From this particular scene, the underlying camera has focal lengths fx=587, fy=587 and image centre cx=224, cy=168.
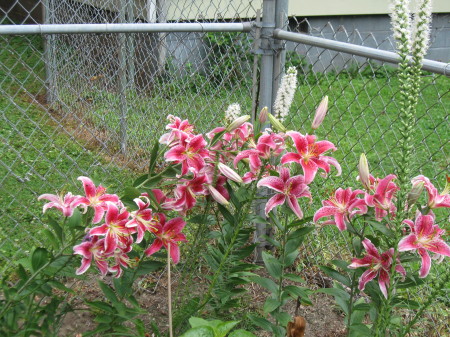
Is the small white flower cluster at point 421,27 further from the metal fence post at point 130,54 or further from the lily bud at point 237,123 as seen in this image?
the metal fence post at point 130,54

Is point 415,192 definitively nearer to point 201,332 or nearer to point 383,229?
point 383,229

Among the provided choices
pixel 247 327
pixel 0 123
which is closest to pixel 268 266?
pixel 247 327

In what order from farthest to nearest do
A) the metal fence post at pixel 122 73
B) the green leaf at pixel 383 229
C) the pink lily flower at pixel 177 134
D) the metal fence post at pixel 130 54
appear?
1. the metal fence post at pixel 130 54
2. the metal fence post at pixel 122 73
3. the pink lily flower at pixel 177 134
4. the green leaf at pixel 383 229

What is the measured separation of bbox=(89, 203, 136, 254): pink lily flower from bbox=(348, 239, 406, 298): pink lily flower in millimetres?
660

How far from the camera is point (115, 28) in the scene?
2746mm

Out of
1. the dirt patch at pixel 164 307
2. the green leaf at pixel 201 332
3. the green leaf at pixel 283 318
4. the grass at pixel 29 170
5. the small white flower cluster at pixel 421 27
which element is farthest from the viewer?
the grass at pixel 29 170

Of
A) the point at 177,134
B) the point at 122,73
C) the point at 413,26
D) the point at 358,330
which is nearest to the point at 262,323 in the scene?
the point at 358,330

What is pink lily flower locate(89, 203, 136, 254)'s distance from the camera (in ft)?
5.38

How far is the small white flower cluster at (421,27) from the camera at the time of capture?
1.33m

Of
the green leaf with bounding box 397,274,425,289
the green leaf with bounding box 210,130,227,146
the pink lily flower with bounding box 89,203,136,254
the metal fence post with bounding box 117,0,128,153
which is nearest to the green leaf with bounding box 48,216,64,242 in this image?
the pink lily flower with bounding box 89,203,136,254

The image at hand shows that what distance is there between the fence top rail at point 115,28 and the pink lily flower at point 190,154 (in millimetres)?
1118

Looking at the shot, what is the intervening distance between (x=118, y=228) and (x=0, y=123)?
4499mm

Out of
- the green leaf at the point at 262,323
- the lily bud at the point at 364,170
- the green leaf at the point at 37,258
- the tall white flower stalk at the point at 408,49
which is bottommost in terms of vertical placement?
the green leaf at the point at 262,323

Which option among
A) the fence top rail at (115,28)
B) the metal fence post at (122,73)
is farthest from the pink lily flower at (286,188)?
the metal fence post at (122,73)
